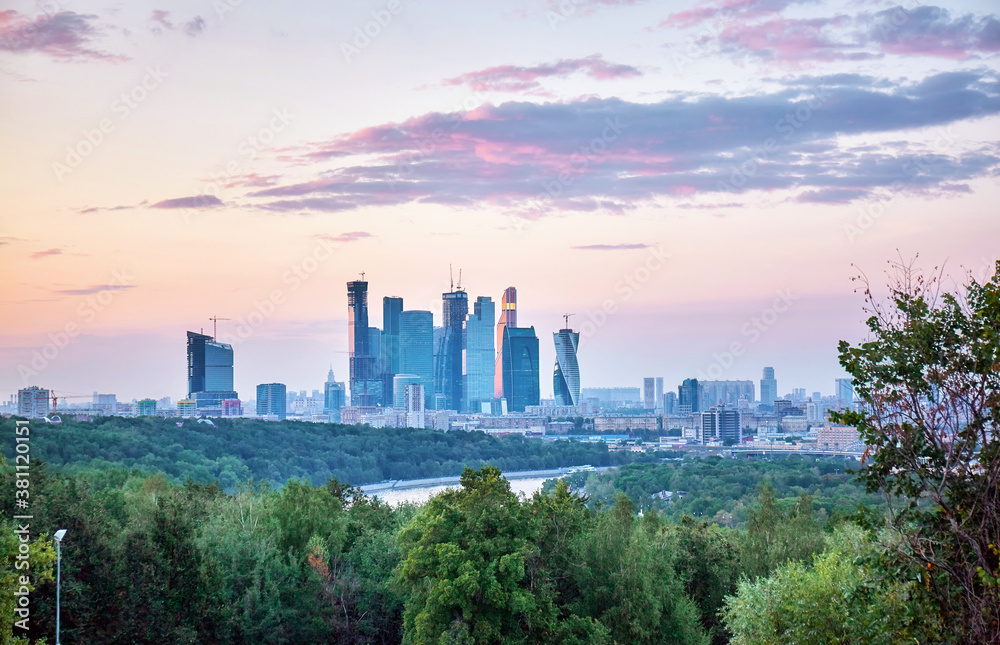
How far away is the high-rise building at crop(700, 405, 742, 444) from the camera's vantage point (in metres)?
160

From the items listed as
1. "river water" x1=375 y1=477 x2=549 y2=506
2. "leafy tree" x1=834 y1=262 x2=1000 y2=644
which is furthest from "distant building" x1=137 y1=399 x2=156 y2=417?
"leafy tree" x1=834 y1=262 x2=1000 y2=644

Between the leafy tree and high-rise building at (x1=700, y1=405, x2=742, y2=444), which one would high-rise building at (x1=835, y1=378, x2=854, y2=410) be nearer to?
the leafy tree

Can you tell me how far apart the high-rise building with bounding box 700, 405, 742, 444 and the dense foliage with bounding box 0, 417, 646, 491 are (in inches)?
1377

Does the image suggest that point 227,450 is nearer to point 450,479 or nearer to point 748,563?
point 450,479

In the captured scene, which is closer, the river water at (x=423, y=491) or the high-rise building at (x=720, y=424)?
the river water at (x=423, y=491)

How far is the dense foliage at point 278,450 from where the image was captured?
5125cm

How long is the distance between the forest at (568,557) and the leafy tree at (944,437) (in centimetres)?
2

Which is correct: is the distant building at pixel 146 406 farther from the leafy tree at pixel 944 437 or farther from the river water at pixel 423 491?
the leafy tree at pixel 944 437

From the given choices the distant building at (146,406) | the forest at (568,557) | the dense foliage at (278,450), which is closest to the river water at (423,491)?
the dense foliage at (278,450)

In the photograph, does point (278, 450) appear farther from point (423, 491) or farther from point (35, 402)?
point (35, 402)

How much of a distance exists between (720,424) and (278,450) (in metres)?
96.7

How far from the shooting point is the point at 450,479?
102 m

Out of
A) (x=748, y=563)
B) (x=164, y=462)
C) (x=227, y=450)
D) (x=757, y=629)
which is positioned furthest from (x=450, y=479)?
(x=757, y=629)

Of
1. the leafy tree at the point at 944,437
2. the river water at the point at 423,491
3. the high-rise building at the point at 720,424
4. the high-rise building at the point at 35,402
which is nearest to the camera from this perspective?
the leafy tree at the point at 944,437
